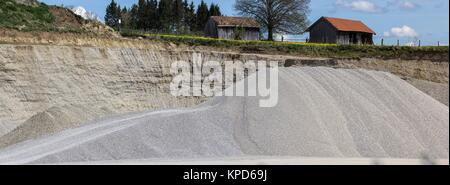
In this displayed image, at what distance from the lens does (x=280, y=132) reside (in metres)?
11.0

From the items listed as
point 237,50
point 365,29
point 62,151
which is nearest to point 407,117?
point 62,151

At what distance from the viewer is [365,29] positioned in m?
44.8

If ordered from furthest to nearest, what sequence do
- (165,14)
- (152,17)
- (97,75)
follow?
1. (152,17)
2. (165,14)
3. (97,75)

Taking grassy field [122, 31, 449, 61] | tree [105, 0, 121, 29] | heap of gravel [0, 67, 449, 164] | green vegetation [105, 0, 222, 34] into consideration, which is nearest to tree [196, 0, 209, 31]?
green vegetation [105, 0, 222, 34]

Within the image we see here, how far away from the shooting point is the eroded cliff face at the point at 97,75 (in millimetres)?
20625

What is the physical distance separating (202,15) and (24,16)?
40492 mm

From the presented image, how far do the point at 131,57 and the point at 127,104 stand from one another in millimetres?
2309

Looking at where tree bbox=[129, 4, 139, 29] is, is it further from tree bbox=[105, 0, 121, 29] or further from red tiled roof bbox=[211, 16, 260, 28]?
red tiled roof bbox=[211, 16, 260, 28]

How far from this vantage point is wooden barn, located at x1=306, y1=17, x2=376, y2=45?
42562 millimetres

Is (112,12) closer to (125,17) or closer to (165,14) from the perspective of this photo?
(125,17)

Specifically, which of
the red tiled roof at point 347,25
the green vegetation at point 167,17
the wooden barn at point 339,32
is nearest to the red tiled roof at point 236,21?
the wooden barn at point 339,32

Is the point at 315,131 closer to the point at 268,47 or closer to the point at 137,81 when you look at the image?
the point at 137,81

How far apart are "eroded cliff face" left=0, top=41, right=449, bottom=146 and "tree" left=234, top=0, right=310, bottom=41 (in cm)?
1964

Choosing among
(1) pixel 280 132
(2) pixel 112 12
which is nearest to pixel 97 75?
(1) pixel 280 132
